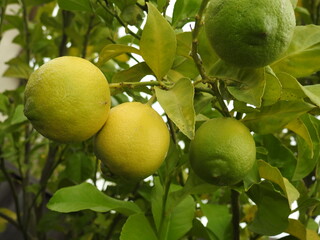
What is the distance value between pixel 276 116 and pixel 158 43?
0.23 metres

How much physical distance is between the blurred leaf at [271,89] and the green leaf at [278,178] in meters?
0.12

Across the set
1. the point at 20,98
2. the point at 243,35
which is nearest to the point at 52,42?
the point at 20,98

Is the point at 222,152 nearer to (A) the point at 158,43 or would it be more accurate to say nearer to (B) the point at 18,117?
(A) the point at 158,43

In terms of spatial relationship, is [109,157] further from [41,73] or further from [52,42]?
[52,42]

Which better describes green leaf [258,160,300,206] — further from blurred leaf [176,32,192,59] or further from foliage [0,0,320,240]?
blurred leaf [176,32,192,59]

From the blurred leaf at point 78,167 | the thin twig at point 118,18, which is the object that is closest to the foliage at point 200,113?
the thin twig at point 118,18

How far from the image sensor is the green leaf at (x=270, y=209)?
2.64ft

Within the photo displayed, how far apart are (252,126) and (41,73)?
37 cm

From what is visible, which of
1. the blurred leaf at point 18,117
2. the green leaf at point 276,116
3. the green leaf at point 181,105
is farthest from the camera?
the blurred leaf at point 18,117

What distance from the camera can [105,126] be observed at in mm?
672

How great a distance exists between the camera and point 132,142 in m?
0.64

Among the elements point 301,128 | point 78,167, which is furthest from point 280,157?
point 78,167

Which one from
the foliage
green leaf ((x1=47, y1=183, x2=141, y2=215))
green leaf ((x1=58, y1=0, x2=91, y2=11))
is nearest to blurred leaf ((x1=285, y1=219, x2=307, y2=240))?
the foliage

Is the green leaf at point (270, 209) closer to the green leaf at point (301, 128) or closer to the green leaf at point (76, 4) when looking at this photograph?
the green leaf at point (301, 128)
